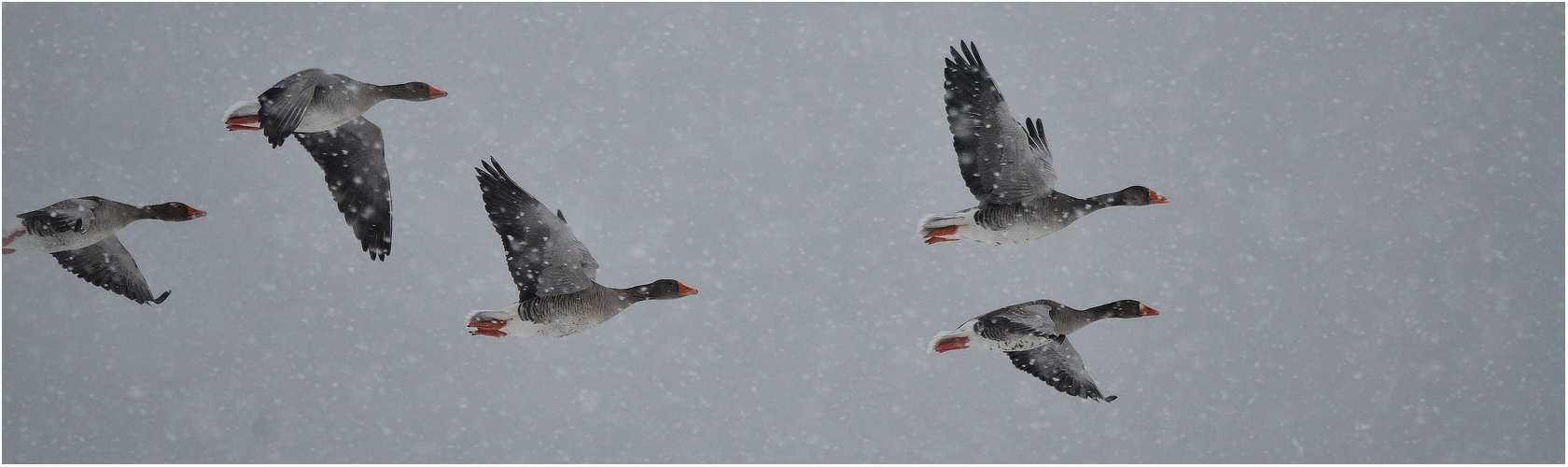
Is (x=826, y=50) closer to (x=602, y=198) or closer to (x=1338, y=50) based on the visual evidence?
(x=602, y=198)

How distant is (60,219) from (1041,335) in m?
4.36

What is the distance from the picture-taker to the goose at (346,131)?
17.9 feet

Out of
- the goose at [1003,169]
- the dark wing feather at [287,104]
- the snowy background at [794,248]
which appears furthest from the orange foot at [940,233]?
the snowy background at [794,248]

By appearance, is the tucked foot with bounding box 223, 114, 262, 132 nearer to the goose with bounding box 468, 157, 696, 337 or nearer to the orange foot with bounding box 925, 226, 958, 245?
the goose with bounding box 468, 157, 696, 337

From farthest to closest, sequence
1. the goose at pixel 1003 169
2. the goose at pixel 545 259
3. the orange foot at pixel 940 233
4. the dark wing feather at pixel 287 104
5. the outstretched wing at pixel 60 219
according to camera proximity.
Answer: the orange foot at pixel 940 233 < the goose at pixel 1003 169 < the goose at pixel 545 259 < the outstretched wing at pixel 60 219 < the dark wing feather at pixel 287 104

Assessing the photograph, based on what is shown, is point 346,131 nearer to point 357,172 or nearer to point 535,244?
point 357,172

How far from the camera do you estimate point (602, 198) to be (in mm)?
34469

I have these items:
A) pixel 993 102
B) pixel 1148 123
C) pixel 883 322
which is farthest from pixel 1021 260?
pixel 993 102

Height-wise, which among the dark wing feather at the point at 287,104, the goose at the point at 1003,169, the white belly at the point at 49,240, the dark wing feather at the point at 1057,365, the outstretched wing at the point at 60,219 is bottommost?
the white belly at the point at 49,240

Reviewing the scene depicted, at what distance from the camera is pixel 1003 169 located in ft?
20.8

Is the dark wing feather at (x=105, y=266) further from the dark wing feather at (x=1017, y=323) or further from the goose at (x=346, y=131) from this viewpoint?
the dark wing feather at (x=1017, y=323)

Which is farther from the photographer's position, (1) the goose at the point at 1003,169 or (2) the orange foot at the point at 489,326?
(1) the goose at the point at 1003,169

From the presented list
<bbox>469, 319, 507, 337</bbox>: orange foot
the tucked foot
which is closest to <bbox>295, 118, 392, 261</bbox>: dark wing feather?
the tucked foot

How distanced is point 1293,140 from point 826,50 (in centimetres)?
1770
